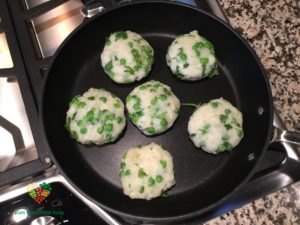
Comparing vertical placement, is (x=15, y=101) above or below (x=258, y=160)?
above

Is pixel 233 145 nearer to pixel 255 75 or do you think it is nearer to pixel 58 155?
pixel 255 75

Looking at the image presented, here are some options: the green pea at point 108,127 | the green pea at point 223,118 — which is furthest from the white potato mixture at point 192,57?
the green pea at point 108,127

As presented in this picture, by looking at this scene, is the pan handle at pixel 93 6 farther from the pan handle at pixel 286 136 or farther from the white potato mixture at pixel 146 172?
the pan handle at pixel 286 136

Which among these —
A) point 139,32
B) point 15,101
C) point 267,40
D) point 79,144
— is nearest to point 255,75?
point 267,40

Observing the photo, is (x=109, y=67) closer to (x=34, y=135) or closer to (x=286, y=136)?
(x=34, y=135)

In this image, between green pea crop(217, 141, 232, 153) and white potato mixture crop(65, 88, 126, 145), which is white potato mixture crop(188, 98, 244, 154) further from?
white potato mixture crop(65, 88, 126, 145)

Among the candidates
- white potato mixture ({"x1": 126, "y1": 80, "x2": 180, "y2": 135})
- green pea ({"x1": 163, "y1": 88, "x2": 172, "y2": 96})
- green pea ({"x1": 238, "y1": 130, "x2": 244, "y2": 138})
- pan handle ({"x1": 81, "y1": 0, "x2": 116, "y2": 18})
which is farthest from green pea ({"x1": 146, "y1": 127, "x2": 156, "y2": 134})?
pan handle ({"x1": 81, "y1": 0, "x2": 116, "y2": 18})

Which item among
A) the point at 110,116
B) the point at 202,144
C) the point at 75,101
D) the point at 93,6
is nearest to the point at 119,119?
the point at 110,116
